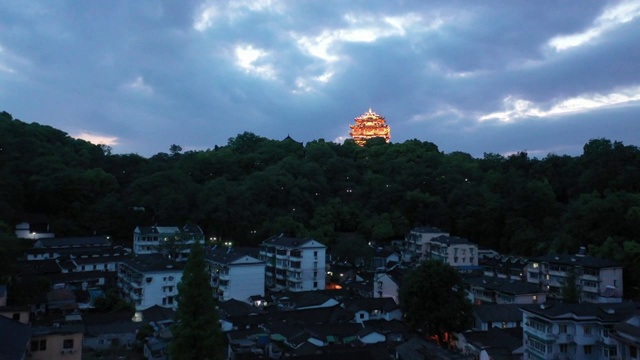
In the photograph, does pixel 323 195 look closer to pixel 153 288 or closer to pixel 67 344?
pixel 153 288

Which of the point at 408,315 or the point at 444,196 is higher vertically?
the point at 444,196

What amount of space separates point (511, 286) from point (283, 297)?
9191mm

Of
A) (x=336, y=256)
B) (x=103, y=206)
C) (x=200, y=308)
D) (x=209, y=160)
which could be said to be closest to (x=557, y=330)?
(x=200, y=308)

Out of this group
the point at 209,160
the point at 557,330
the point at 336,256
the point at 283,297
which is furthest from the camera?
the point at 209,160

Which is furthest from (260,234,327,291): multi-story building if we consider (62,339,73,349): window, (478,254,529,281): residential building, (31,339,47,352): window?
(31,339,47,352): window

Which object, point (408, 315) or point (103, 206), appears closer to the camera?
point (408, 315)

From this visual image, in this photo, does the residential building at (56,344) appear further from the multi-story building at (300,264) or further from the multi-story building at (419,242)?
the multi-story building at (419,242)

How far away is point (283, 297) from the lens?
21141 mm

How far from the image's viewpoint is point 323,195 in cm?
3597

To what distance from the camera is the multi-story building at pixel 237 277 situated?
2134 centimetres

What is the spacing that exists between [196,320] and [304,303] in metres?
9.32

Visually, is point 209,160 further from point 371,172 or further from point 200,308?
point 200,308

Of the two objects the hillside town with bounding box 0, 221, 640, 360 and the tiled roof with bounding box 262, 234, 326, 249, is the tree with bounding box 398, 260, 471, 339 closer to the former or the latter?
the hillside town with bounding box 0, 221, 640, 360

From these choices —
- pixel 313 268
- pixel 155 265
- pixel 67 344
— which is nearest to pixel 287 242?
pixel 313 268
